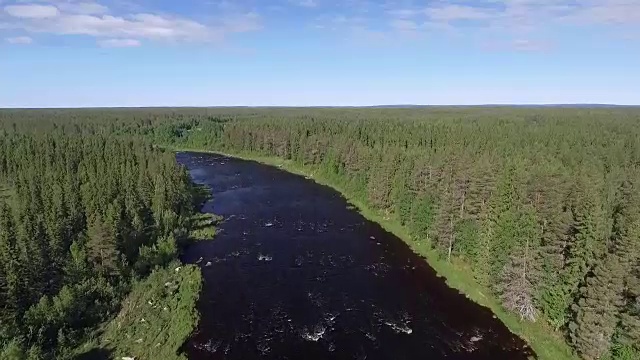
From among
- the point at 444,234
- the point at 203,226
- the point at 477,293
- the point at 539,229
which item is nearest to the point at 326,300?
the point at 477,293

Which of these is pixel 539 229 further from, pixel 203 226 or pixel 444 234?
pixel 203 226

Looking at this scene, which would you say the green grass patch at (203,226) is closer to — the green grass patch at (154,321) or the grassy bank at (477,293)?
the green grass patch at (154,321)

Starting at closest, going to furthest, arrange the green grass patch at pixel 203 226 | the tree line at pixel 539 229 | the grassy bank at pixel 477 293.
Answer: the tree line at pixel 539 229 → the grassy bank at pixel 477 293 → the green grass patch at pixel 203 226

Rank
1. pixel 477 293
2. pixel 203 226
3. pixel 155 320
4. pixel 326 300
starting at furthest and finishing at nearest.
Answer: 1. pixel 203 226
2. pixel 477 293
3. pixel 326 300
4. pixel 155 320

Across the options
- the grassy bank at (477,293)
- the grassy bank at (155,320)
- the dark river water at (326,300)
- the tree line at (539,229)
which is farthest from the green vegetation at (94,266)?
the tree line at (539,229)

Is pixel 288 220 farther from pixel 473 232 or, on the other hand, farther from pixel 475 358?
pixel 475 358

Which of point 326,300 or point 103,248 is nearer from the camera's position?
point 326,300

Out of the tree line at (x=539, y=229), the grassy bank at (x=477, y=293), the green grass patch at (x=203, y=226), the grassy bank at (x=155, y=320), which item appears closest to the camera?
the tree line at (x=539, y=229)
